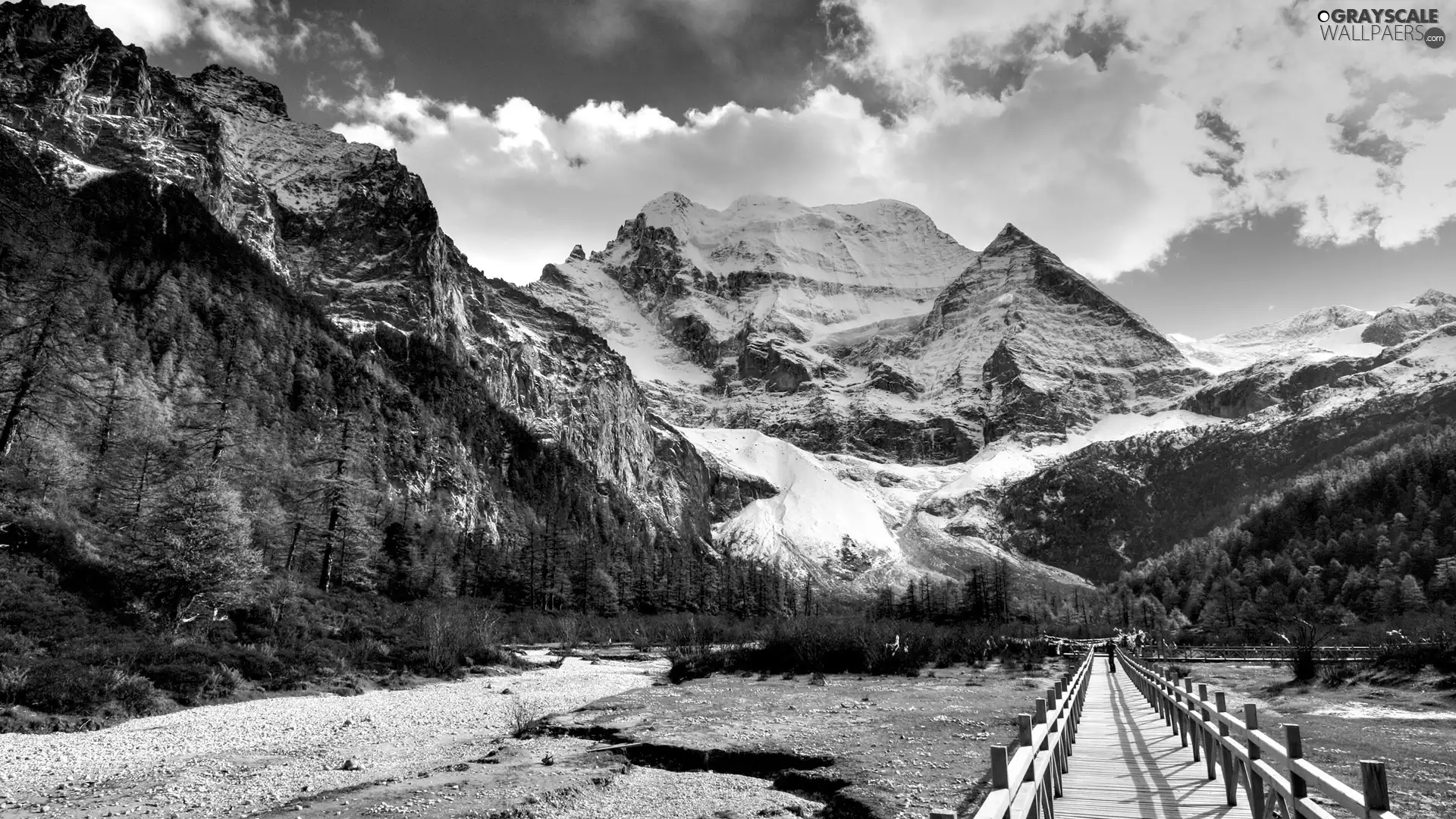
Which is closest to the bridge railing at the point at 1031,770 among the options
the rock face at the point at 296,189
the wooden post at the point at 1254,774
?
the wooden post at the point at 1254,774

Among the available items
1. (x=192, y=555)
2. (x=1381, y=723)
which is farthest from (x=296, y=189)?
(x=1381, y=723)

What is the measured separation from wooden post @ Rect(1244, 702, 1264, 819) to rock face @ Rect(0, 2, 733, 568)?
386 ft

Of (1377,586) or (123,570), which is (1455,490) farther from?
(123,570)

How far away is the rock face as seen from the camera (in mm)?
109438

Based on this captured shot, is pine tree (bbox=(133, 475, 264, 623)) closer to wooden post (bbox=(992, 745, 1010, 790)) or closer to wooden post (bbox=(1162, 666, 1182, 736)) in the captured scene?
wooden post (bbox=(1162, 666, 1182, 736))

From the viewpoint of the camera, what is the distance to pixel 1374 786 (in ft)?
17.7

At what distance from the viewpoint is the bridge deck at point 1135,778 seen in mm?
10031

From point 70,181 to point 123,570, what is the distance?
91.4 metres

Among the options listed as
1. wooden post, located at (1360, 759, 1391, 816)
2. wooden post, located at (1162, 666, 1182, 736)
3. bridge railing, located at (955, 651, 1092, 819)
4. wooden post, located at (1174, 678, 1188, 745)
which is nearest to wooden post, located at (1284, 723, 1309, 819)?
wooden post, located at (1360, 759, 1391, 816)

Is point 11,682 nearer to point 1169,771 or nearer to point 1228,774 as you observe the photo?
point 1169,771

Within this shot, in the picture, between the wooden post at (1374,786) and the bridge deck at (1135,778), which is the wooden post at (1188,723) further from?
the wooden post at (1374,786)

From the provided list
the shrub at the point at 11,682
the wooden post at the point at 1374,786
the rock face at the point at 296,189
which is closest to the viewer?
the wooden post at the point at 1374,786

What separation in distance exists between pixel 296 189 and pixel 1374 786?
611 ft

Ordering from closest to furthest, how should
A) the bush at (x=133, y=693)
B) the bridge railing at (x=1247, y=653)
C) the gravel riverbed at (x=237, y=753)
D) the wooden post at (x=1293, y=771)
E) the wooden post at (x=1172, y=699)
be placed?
1. the wooden post at (x=1293, y=771)
2. the gravel riverbed at (x=237, y=753)
3. the wooden post at (x=1172, y=699)
4. the bush at (x=133, y=693)
5. the bridge railing at (x=1247, y=653)
